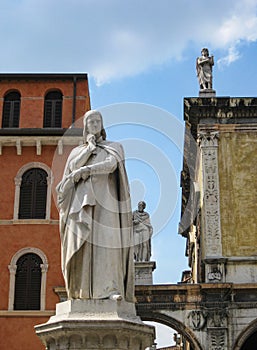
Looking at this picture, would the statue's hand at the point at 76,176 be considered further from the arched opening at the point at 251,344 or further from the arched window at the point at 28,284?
the arched opening at the point at 251,344

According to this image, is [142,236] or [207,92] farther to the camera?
[207,92]

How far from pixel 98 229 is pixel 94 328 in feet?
3.11

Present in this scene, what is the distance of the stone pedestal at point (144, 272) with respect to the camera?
2003 cm

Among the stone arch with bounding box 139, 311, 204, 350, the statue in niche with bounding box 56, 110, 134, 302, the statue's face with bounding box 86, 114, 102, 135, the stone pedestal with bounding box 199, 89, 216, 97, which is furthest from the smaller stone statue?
the statue in niche with bounding box 56, 110, 134, 302

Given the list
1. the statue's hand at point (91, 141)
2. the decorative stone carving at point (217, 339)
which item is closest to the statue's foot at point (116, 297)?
the statue's hand at point (91, 141)

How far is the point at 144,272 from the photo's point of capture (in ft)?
66.1

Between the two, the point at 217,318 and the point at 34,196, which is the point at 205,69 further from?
the point at 217,318

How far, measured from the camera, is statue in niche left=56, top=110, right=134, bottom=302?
6.01 meters

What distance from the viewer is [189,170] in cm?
2852

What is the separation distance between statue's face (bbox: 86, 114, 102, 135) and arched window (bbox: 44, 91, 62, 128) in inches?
758

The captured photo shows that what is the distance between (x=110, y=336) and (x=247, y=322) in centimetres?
1452

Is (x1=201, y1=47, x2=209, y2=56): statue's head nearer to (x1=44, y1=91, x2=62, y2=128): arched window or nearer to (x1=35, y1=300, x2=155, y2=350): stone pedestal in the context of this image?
(x1=44, y1=91, x2=62, y2=128): arched window

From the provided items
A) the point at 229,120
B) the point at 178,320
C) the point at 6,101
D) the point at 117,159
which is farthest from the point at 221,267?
the point at 117,159

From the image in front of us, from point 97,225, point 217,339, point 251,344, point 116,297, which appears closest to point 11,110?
point 217,339
